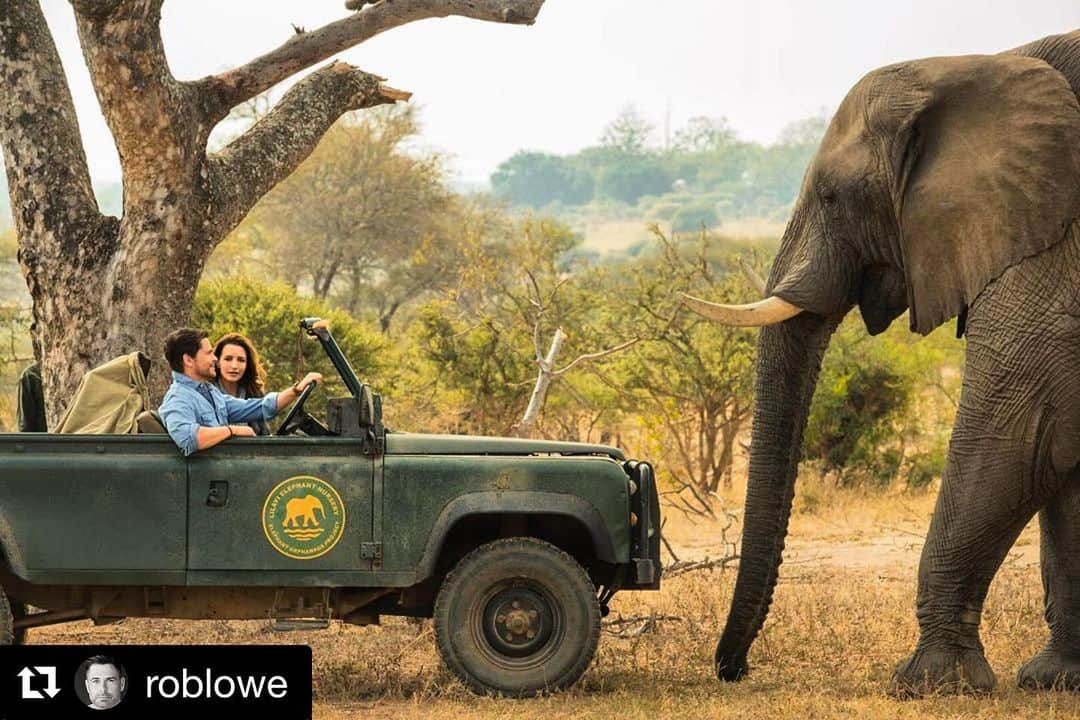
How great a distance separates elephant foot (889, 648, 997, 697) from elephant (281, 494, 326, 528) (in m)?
2.85

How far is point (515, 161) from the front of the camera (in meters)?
109

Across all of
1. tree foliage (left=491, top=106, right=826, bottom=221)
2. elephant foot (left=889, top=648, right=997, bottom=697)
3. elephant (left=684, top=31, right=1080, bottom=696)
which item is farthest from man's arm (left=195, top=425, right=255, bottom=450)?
tree foliage (left=491, top=106, right=826, bottom=221)

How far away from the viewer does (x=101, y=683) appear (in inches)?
250

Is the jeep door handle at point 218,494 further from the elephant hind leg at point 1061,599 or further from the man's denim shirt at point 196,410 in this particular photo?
the elephant hind leg at point 1061,599

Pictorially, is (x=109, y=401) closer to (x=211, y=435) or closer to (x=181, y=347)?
(x=181, y=347)

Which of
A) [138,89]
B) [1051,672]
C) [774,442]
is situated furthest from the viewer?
[138,89]

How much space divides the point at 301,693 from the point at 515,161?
104 metres

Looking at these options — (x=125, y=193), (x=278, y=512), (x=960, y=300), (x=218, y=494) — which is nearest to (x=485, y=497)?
(x=278, y=512)

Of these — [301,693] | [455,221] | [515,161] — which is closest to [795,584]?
[301,693]

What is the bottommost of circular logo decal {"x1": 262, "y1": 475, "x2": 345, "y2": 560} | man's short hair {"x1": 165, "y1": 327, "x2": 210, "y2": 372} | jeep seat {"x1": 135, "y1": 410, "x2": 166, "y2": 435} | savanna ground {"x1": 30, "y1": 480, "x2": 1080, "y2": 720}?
savanna ground {"x1": 30, "y1": 480, "x2": 1080, "y2": 720}

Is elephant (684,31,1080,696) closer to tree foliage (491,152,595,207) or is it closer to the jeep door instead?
the jeep door

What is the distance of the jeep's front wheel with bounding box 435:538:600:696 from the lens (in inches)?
306

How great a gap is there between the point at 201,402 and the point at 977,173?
3773 mm

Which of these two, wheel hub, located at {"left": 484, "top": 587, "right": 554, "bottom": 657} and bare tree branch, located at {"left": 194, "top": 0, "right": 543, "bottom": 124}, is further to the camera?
bare tree branch, located at {"left": 194, "top": 0, "right": 543, "bottom": 124}
